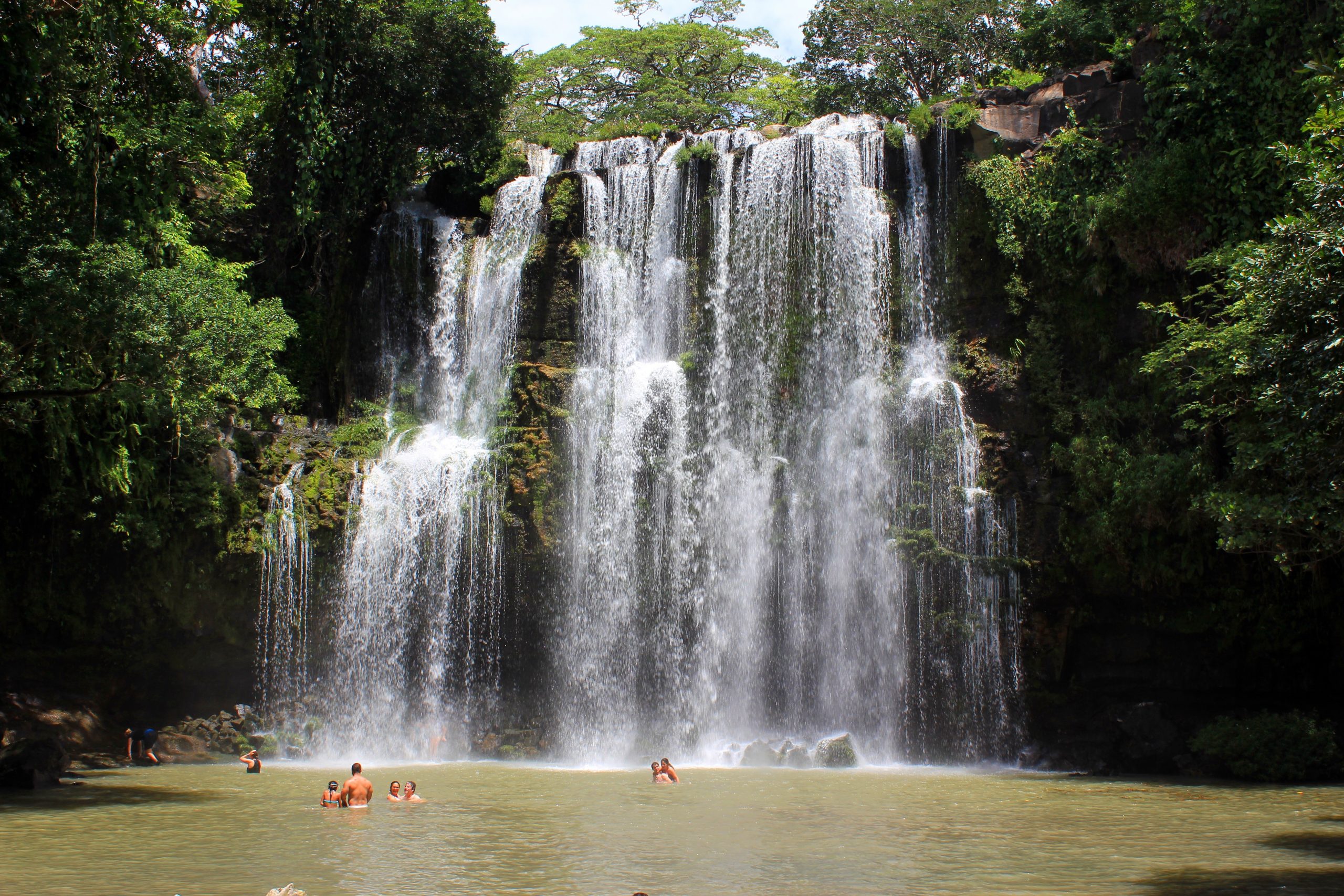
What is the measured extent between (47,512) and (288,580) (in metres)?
4.26

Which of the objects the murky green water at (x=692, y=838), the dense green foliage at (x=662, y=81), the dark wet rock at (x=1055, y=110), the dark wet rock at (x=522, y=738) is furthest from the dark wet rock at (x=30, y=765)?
the dense green foliage at (x=662, y=81)

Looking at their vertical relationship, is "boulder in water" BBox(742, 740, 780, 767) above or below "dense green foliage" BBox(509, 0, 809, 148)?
below

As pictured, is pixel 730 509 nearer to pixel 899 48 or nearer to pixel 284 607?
pixel 284 607

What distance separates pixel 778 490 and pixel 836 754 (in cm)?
524

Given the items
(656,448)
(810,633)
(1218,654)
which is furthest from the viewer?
(656,448)

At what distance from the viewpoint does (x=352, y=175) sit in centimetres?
2542

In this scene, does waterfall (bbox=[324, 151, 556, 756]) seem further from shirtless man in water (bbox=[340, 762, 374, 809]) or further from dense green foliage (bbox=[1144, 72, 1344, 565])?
dense green foliage (bbox=[1144, 72, 1344, 565])

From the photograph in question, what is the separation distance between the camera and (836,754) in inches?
691

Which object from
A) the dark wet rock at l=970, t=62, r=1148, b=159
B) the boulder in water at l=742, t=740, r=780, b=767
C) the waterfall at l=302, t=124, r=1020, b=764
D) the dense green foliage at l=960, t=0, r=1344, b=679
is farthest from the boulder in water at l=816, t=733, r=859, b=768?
the dark wet rock at l=970, t=62, r=1148, b=159

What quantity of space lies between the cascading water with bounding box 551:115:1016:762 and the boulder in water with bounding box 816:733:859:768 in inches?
46.1

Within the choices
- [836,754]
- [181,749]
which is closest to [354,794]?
[836,754]

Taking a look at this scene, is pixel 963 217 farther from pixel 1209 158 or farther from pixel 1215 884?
pixel 1215 884

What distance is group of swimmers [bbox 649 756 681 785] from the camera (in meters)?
15.2

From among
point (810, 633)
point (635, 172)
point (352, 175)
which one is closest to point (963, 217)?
point (635, 172)
